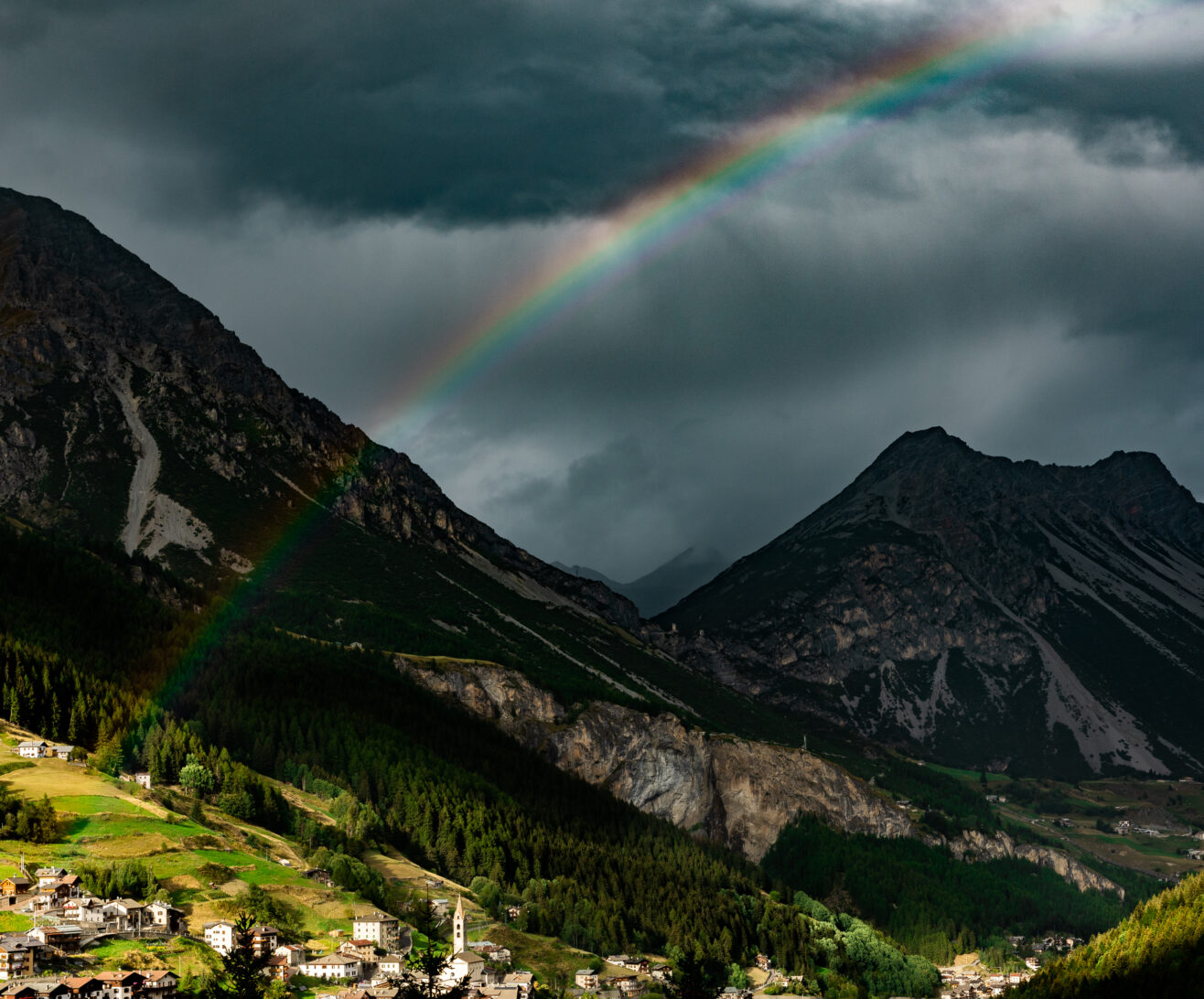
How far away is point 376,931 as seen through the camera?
150000 millimetres

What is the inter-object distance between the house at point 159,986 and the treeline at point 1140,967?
10350 centimetres

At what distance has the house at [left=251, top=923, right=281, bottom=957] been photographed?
125744 millimetres

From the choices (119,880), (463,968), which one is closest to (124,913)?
(119,880)

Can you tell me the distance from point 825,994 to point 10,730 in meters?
123

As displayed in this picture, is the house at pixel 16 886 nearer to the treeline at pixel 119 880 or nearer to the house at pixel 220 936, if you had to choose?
the treeline at pixel 119 880

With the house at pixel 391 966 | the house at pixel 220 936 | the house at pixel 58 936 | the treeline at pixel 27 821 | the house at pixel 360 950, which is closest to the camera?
the house at pixel 58 936

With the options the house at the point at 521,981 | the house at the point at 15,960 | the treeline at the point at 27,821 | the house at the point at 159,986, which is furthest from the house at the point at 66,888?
the house at the point at 521,981

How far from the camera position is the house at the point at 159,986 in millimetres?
112188

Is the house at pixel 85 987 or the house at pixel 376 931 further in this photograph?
the house at pixel 376 931

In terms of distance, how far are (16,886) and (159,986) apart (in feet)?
94.1

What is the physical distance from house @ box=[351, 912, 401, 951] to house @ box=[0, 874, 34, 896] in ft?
114

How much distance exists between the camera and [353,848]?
191375 mm

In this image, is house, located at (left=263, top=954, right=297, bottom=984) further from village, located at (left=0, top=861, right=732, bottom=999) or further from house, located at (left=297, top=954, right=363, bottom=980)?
house, located at (left=297, top=954, right=363, bottom=980)

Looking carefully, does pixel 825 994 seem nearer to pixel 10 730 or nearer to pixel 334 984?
pixel 334 984
